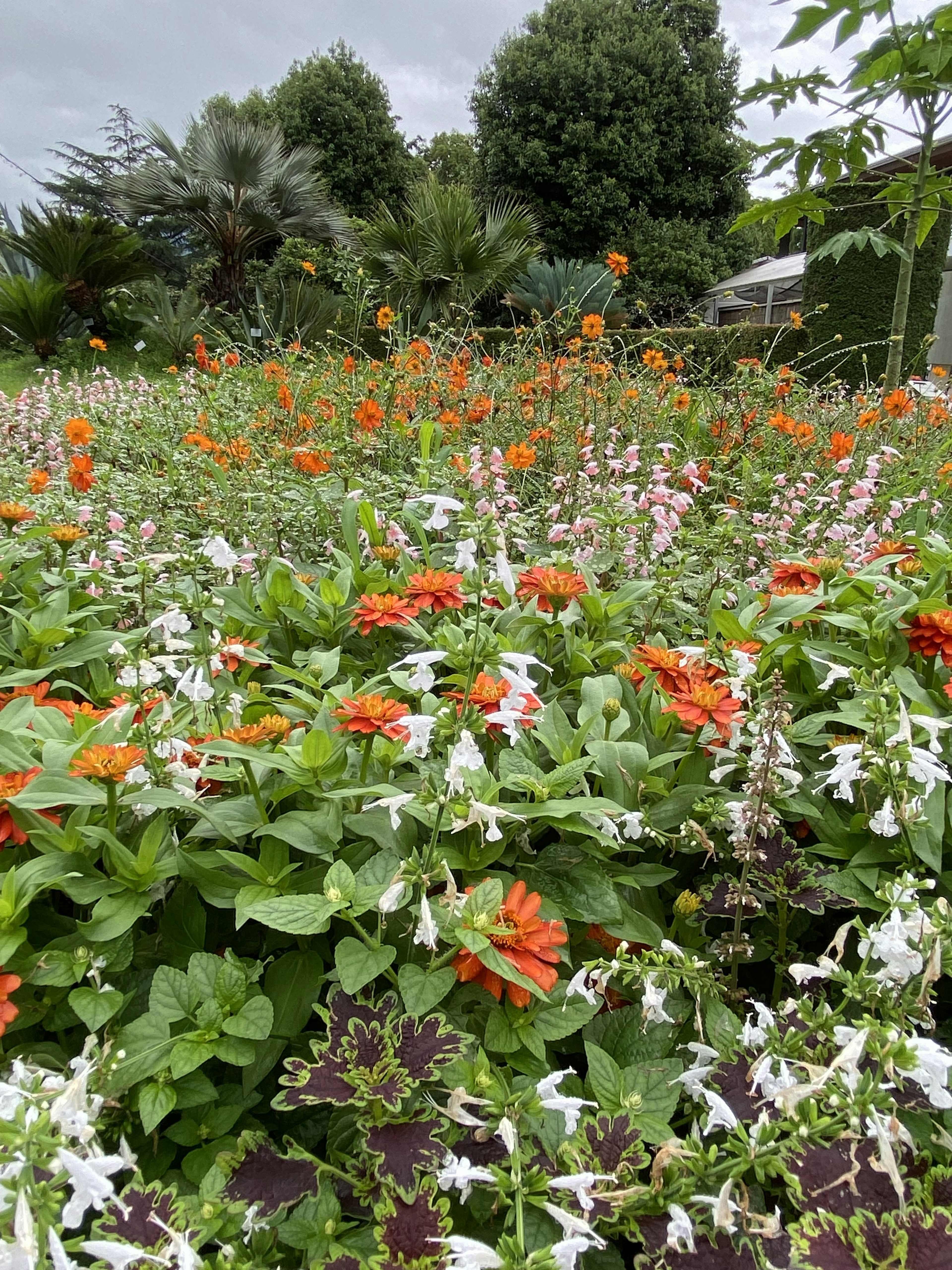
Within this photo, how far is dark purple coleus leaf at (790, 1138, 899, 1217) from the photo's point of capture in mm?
566

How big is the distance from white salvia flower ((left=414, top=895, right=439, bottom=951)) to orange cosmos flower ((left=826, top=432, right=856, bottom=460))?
2136 millimetres

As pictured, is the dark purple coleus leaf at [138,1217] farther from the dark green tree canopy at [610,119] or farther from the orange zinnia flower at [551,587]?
the dark green tree canopy at [610,119]

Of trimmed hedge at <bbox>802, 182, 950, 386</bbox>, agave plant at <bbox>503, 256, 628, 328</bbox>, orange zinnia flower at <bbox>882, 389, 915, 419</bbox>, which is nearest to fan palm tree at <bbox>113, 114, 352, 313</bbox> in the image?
agave plant at <bbox>503, 256, 628, 328</bbox>

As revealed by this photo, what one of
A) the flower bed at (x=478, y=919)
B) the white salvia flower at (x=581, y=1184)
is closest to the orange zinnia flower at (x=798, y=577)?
the flower bed at (x=478, y=919)

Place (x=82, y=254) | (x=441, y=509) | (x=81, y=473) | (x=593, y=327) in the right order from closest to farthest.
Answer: (x=441, y=509)
(x=81, y=473)
(x=593, y=327)
(x=82, y=254)

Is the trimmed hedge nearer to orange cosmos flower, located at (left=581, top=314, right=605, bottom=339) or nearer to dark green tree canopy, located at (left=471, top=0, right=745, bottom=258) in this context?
orange cosmos flower, located at (left=581, top=314, right=605, bottom=339)

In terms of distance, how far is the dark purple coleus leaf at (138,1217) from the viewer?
562 millimetres

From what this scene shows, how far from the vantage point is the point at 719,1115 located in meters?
0.63

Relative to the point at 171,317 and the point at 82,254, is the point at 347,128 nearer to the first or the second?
the point at 82,254

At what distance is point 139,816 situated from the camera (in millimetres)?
914

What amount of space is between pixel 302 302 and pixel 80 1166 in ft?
30.2

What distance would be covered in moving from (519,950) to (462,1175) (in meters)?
0.22

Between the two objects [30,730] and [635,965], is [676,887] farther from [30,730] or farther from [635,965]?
[30,730]

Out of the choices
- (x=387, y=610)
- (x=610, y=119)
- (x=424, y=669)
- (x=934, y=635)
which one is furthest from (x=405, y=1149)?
(x=610, y=119)
